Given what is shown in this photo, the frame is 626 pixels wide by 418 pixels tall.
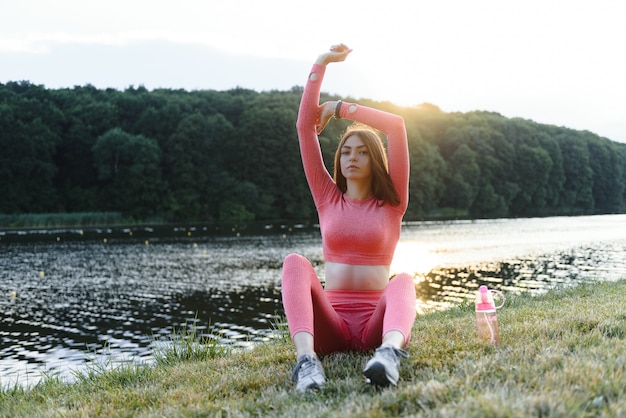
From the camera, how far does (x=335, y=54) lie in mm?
4406

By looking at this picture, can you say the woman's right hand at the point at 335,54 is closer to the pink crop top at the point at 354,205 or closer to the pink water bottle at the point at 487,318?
the pink crop top at the point at 354,205

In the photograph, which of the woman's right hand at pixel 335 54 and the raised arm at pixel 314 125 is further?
the woman's right hand at pixel 335 54

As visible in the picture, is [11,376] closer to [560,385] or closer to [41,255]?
[560,385]

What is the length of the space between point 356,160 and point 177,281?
17278 millimetres

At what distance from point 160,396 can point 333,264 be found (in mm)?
1335

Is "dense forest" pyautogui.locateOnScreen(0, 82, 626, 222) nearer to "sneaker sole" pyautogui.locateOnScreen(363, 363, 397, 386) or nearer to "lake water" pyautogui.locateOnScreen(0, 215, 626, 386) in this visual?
"lake water" pyautogui.locateOnScreen(0, 215, 626, 386)

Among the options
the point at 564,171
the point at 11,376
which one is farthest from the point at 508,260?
the point at 564,171

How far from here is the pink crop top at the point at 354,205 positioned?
3.90m

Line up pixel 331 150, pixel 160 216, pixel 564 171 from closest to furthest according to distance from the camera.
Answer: pixel 160 216
pixel 331 150
pixel 564 171

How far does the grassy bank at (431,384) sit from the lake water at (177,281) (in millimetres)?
3216

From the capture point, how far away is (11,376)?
31.4ft

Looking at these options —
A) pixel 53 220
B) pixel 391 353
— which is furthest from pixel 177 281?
pixel 53 220

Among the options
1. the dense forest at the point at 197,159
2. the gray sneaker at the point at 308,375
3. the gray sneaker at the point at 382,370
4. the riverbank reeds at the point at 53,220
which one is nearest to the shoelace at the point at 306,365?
the gray sneaker at the point at 308,375

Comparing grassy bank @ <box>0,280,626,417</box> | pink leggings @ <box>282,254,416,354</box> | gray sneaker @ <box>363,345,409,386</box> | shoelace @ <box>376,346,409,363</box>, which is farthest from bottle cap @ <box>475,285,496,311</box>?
gray sneaker @ <box>363,345,409,386</box>
